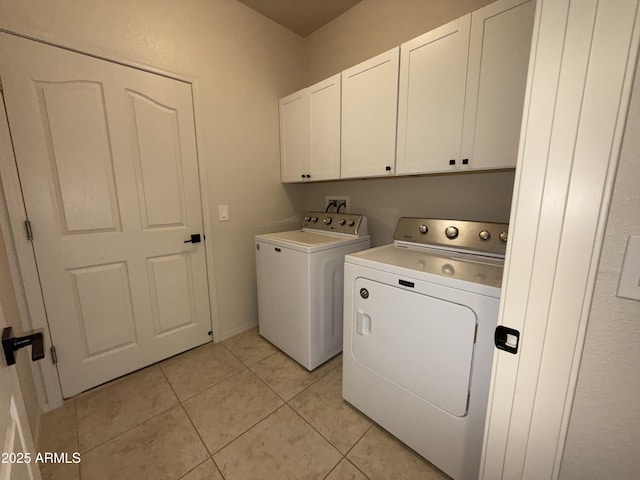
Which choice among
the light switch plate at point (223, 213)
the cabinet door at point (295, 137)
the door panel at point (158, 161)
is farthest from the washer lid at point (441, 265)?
the door panel at point (158, 161)

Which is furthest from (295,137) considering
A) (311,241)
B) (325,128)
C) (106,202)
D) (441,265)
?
(441,265)

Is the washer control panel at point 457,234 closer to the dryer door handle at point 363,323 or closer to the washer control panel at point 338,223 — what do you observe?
the washer control panel at point 338,223

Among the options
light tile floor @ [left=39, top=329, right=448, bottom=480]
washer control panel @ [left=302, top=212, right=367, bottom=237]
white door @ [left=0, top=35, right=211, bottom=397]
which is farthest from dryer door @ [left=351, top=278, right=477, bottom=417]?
white door @ [left=0, top=35, right=211, bottom=397]

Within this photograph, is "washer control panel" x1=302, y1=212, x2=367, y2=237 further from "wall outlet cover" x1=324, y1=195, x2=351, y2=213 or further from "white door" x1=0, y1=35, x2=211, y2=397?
"white door" x1=0, y1=35, x2=211, y2=397

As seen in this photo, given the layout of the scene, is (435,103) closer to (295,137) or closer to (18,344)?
(295,137)

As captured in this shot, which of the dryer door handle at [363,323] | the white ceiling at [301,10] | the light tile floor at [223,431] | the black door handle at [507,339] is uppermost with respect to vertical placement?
the white ceiling at [301,10]

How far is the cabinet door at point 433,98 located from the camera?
134 cm

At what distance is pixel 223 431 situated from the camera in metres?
1.42

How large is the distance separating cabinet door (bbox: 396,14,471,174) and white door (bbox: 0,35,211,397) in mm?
1517

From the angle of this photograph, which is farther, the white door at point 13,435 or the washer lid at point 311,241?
the washer lid at point 311,241

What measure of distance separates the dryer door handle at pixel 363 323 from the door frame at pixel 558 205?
0.75 metres

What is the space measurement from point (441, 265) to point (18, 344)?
1.41m

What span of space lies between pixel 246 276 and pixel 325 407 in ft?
4.22

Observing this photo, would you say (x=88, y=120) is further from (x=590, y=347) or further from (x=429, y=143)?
A: (x=590, y=347)
